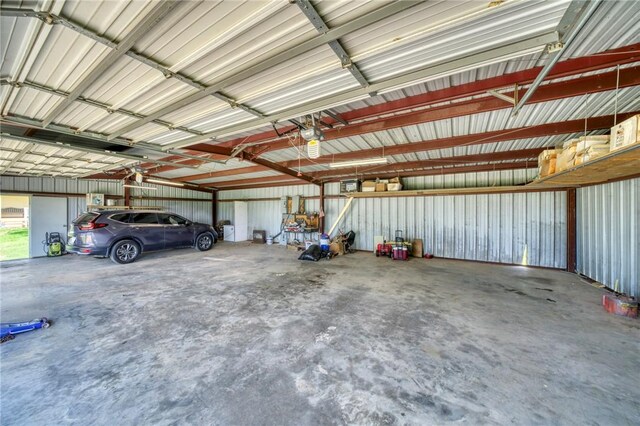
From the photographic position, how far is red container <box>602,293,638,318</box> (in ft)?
10.8

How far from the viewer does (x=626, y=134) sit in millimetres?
2498

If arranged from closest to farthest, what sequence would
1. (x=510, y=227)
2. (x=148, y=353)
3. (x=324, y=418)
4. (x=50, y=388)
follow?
(x=324, y=418), (x=50, y=388), (x=148, y=353), (x=510, y=227)

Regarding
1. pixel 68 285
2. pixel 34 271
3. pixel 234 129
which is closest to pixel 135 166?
pixel 34 271

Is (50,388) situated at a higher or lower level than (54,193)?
lower

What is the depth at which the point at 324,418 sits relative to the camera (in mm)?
1643

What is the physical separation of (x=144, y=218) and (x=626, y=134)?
10.2m

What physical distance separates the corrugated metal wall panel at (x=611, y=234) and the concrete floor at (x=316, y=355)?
1.97ft

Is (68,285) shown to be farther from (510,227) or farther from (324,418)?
(510,227)

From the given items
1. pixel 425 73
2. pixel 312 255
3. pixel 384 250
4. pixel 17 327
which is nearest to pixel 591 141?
pixel 425 73

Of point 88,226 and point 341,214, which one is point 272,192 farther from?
point 88,226

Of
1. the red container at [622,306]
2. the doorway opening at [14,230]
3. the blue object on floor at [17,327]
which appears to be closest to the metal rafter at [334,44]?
the blue object on floor at [17,327]

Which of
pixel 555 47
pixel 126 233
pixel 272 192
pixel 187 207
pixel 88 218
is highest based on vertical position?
pixel 555 47

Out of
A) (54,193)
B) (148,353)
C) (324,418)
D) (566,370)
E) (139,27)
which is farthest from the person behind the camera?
(54,193)

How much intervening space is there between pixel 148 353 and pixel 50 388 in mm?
678
